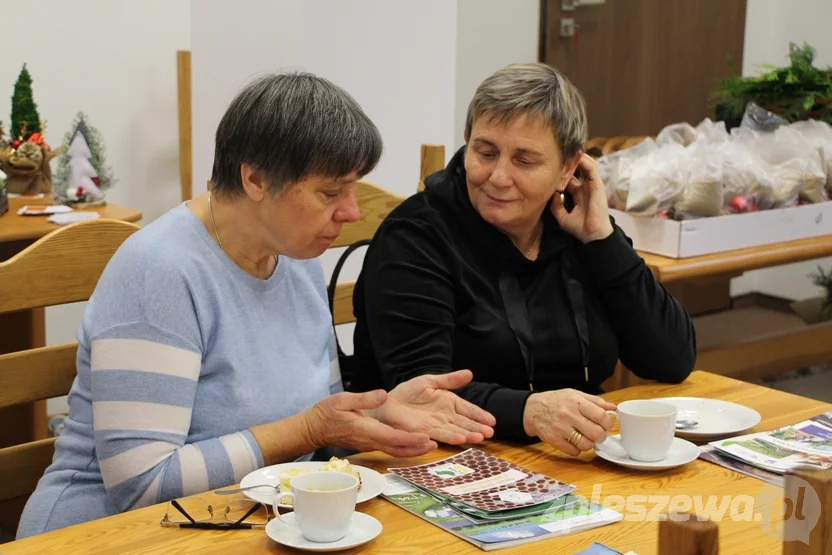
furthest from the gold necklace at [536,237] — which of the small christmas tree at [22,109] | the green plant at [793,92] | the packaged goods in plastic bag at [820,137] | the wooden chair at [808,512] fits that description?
the small christmas tree at [22,109]

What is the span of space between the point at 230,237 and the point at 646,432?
25.7 inches

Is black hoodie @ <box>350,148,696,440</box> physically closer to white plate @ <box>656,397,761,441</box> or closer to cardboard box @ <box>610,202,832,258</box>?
white plate @ <box>656,397,761,441</box>

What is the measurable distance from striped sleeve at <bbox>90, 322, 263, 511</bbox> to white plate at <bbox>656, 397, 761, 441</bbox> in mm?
671

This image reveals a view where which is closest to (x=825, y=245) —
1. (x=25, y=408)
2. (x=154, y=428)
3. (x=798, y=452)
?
(x=798, y=452)

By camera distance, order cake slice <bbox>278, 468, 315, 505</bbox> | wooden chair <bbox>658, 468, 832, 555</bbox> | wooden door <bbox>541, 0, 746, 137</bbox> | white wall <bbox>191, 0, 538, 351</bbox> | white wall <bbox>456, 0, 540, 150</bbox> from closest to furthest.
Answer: wooden chair <bbox>658, 468, 832, 555</bbox> → cake slice <bbox>278, 468, 315, 505</bbox> → white wall <bbox>191, 0, 538, 351</bbox> → white wall <bbox>456, 0, 540, 150</bbox> → wooden door <bbox>541, 0, 746, 137</bbox>

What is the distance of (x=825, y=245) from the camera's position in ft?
9.00

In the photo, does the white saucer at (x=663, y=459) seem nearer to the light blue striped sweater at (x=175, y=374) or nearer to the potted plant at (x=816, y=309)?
the light blue striped sweater at (x=175, y=374)

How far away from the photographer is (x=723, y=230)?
256 cm

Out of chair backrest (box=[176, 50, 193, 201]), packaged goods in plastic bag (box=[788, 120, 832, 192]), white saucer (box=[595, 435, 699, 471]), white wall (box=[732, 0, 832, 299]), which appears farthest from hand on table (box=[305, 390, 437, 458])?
white wall (box=[732, 0, 832, 299])

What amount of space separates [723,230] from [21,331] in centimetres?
193

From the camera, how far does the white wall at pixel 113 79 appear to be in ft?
12.1

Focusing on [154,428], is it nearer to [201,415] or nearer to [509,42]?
[201,415]

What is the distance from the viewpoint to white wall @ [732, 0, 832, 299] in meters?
4.95

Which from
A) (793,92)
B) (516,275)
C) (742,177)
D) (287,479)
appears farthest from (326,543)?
(793,92)
